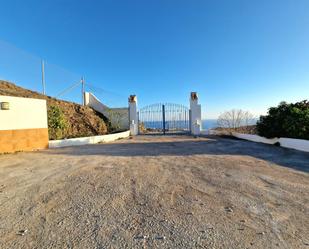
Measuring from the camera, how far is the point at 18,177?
5227mm

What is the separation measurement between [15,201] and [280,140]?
10.5 m

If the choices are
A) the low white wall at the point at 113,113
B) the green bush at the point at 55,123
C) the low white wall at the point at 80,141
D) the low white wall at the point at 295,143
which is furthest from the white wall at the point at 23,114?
the low white wall at the point at 295,143

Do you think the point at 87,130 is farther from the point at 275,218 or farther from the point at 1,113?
the point at 275,218

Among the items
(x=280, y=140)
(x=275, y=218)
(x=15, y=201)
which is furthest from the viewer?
(x=280, y=140)

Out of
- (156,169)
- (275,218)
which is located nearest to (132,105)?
(156,169)

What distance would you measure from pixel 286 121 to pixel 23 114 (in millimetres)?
10960

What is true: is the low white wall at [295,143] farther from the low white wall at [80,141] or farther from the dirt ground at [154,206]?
the low white wall at [80,141]

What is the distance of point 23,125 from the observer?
903 centimetres

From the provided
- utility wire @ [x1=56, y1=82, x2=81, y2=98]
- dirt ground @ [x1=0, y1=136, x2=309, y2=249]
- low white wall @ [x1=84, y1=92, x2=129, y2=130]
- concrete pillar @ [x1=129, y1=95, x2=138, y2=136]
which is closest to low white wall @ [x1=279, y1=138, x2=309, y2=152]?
dirt ground @ [x1=0, y1=136, x2=309, y2=249]

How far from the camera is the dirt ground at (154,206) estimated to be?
2635 mm

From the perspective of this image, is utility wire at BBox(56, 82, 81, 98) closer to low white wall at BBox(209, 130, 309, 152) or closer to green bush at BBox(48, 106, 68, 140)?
green bush at BBox(48, 106, 68, 140)

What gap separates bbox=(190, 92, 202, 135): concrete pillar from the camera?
16938mm

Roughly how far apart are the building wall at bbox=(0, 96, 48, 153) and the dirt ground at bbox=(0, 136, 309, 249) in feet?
8.70

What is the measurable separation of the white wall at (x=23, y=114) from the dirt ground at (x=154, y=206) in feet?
9.43
